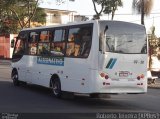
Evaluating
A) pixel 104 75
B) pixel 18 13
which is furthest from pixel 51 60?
pixel 18 13

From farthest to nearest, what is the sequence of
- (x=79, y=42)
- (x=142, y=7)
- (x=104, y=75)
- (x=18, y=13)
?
(x=18, y=13)
(x=142, y=7)
(x=79, y=42)
(x=104, y=75)

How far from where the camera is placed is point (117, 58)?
14.9 m

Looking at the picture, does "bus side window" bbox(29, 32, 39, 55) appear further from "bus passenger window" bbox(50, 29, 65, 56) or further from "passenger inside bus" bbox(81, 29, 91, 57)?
"passenger inside bus" bbox(81, 29, 91, 57)

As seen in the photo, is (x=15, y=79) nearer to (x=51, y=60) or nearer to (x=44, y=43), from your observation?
(x=44, y=43)

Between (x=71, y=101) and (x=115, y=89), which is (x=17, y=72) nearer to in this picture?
(x=71, y=101)

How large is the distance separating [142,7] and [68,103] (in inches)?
795

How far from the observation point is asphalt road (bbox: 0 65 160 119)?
13820 mm

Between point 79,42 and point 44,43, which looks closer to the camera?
point 79,42

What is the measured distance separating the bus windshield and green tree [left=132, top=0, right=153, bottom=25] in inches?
748

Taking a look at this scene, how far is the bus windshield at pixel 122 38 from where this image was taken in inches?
585

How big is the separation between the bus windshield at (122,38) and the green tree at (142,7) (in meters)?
19.0

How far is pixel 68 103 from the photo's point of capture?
1550 centimetres

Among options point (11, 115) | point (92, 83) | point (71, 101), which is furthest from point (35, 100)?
point (11, 115)

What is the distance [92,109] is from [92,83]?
36.6 inches
